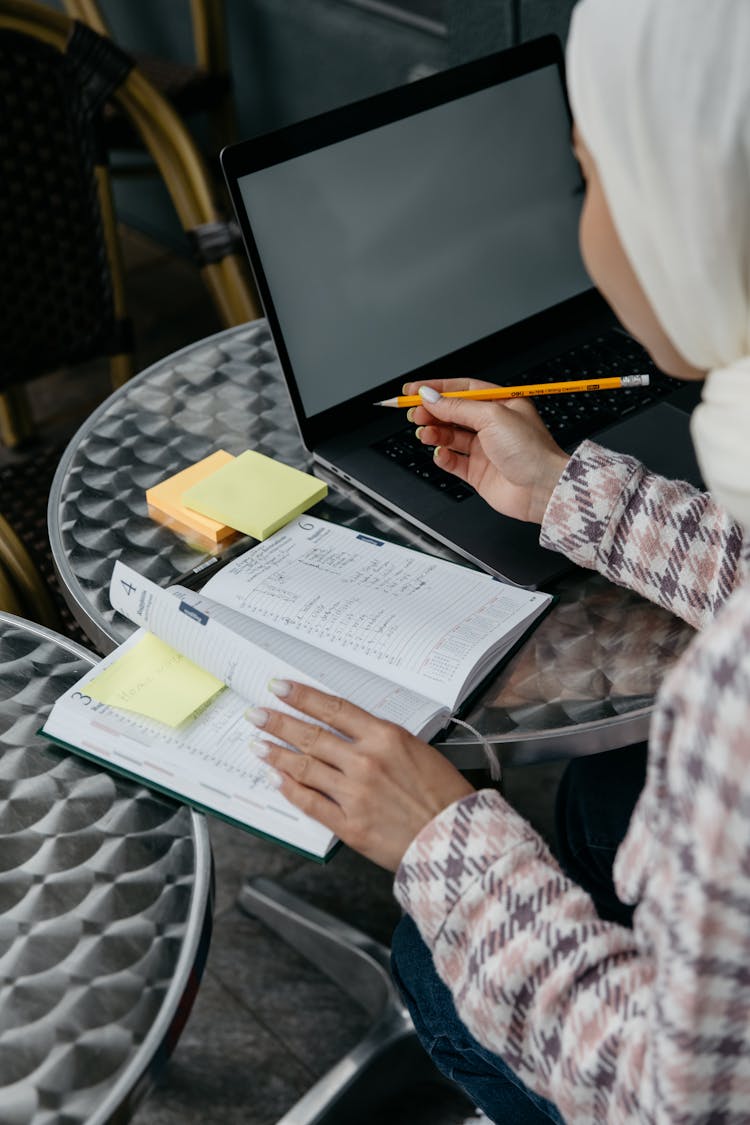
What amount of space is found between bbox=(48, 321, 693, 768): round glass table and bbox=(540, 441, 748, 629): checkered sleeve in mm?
32

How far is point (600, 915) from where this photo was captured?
103cm

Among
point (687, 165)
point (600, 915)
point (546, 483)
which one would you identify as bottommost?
point (600, 915)

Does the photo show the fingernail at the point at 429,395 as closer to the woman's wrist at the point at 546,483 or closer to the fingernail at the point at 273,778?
the woman's wrist at the point at 546,483

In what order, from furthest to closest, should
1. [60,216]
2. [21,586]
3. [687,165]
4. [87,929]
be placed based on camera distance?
[60,216], [21,586], [87,929], [687,165]

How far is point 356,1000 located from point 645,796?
3.17 ft

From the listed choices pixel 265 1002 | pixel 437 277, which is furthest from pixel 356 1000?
pixel 437 277

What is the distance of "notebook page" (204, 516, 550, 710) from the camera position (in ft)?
2.94

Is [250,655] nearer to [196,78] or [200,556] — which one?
[200,556]

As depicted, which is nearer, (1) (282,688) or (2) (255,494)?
(1) (282,688)

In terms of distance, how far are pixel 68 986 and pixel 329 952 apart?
778 mm

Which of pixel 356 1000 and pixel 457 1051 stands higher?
pixel 457 1051

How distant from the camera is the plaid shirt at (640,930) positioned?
542mm

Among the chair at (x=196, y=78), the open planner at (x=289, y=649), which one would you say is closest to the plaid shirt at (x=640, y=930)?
the open planner at (x=289, y=649)

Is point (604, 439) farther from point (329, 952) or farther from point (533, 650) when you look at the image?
point (329, 952)
